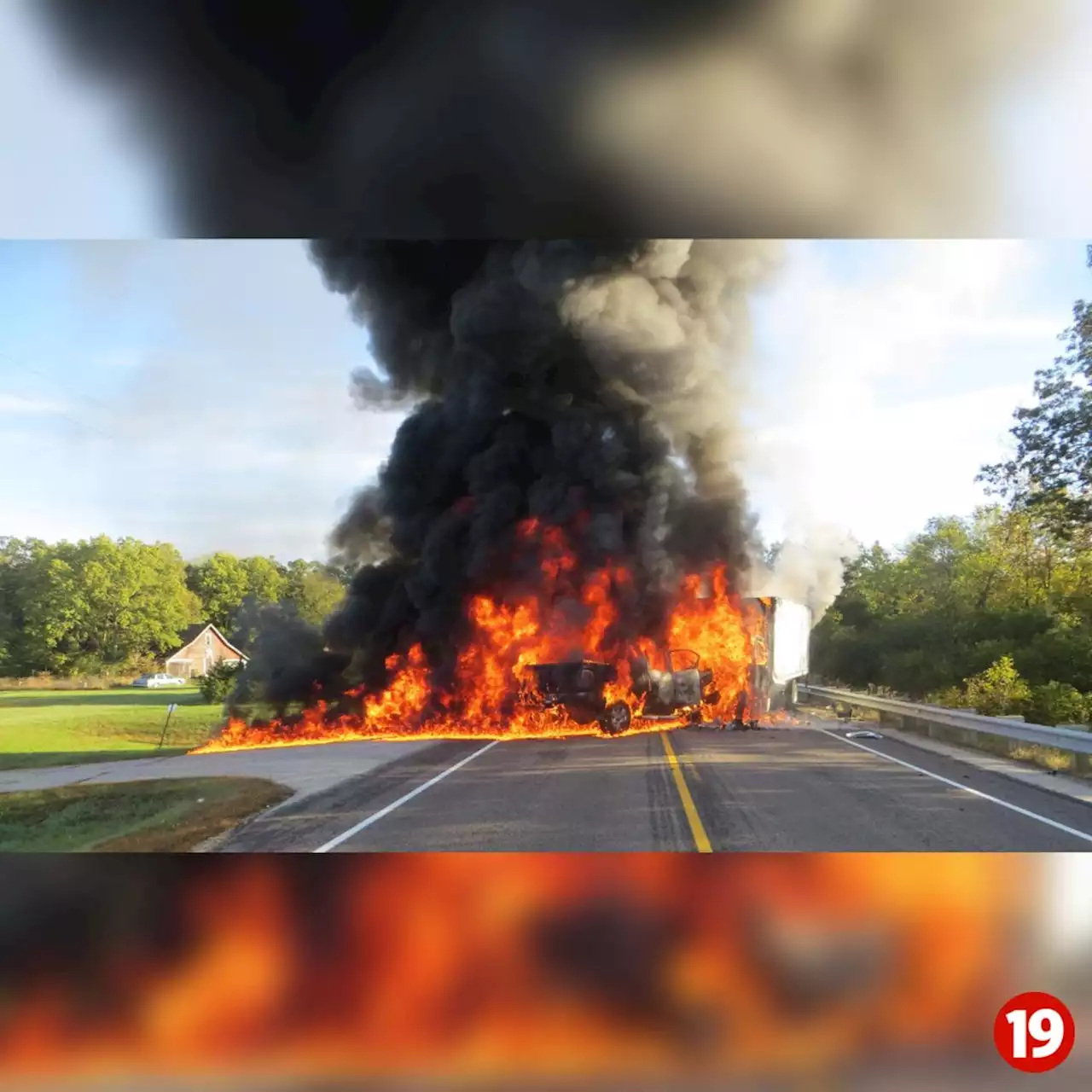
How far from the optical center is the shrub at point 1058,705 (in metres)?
10.2

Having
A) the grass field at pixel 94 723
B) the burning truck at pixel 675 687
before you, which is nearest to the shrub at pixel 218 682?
the grass field at pixel 94 723

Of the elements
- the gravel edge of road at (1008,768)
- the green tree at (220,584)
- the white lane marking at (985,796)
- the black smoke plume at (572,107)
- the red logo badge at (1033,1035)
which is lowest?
the red logo badge at (1033,1035)

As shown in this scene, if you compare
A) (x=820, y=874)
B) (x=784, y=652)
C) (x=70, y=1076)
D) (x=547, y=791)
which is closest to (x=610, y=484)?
(x=784, y=652)

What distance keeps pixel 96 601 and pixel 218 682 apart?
3.62m

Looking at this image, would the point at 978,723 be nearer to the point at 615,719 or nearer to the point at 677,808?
the point at 615,719

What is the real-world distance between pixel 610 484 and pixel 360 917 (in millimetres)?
11214

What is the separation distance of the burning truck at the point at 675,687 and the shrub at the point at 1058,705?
472cm

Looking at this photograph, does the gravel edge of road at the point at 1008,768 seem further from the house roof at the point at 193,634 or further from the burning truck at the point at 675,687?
the house roof at the point at 193,634

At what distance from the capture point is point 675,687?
1514cm

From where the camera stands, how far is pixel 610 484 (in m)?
→ 15.9

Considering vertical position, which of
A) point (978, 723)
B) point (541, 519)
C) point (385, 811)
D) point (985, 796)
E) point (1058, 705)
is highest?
point (541, 519)

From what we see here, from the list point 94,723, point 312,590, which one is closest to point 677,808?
point 94,723

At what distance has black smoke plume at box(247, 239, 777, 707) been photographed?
A: 15.0 m

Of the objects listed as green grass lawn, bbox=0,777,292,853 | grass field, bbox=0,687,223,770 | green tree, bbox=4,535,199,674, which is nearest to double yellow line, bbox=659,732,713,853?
green grass lawn, bbox=0,777,292,853
